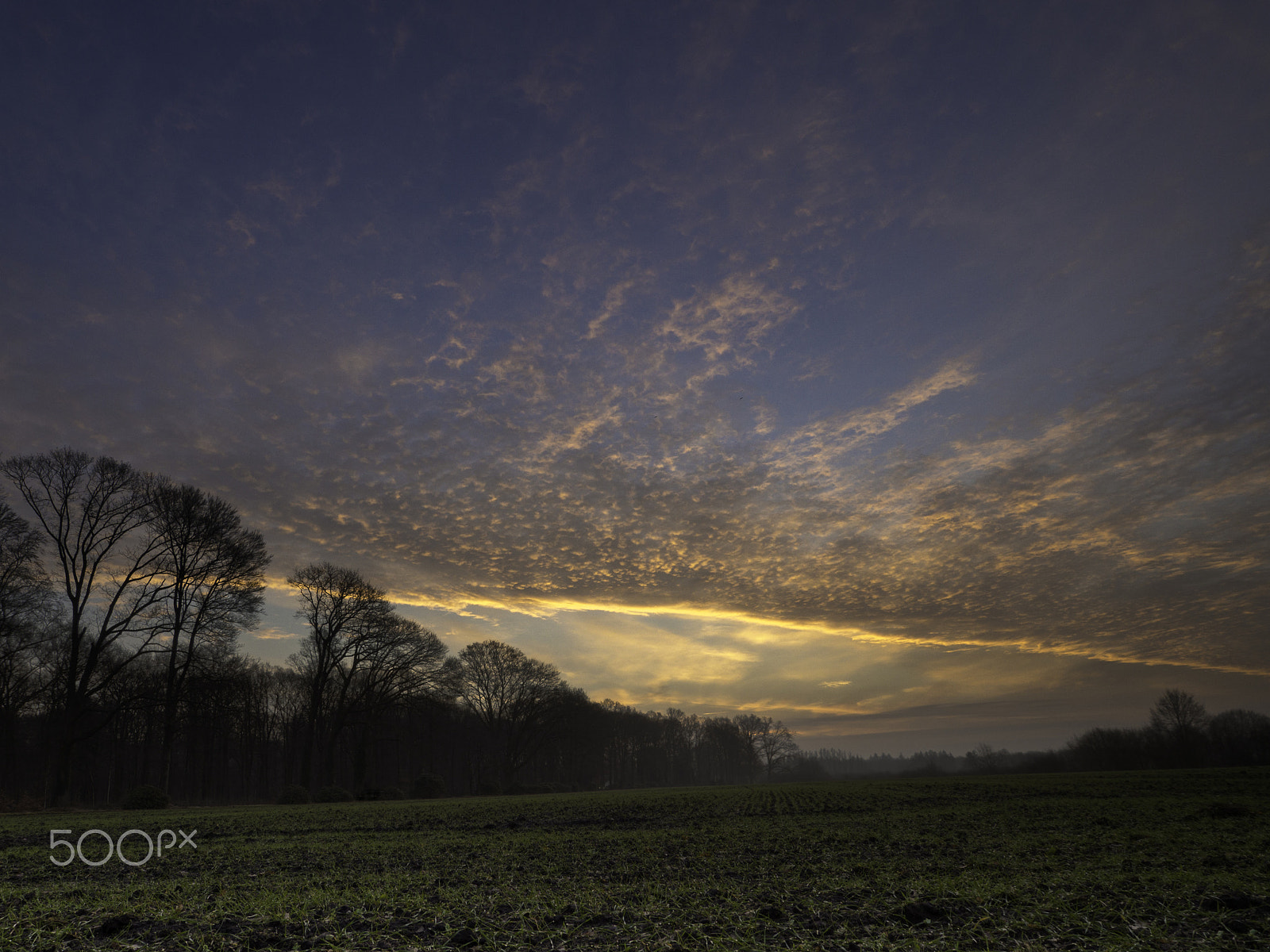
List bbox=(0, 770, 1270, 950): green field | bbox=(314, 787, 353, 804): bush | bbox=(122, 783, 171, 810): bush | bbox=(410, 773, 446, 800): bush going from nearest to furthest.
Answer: bbox=(0, 770, 1270, 950): green field
bbox=(122, 783, 171, 810): bush
bbox=(314, 787, 353, 804): bush
bbox=(410, 773, 446, 800): bush

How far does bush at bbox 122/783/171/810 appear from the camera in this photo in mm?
28562

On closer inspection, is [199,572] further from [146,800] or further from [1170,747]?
[1170,747]

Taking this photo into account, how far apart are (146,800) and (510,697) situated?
50993mm

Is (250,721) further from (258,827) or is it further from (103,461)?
(258,827)

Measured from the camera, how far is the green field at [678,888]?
4641mm

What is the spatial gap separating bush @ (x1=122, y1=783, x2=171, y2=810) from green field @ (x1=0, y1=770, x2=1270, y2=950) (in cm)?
1793

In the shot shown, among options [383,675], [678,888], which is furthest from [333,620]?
[678,888]

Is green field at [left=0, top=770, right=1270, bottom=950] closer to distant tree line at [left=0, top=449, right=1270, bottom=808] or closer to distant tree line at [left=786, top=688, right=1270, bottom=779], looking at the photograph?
distant tree line at [left=0, top=449, right=1270, bottom=808]

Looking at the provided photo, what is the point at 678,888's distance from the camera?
22.0ft

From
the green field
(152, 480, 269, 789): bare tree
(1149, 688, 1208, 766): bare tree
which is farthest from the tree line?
(1149, 688, 1208, 766): bare tree

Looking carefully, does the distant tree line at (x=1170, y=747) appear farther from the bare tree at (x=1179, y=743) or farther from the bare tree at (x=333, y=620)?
the bare tree at (x=333, y=620)

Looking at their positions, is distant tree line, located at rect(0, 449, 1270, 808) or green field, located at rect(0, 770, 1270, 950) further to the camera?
distant tree line, located at rect(0, 449, 1270, 808)

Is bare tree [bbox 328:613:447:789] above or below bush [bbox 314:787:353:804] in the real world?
above

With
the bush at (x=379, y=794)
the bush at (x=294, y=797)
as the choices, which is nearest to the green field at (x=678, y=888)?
the bush at (x=294, y=797)
